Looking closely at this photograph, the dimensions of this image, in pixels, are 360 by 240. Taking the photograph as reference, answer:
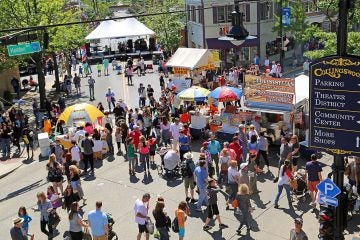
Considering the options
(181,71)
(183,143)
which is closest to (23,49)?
(183,143)

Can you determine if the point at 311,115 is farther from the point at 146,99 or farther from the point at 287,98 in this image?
the point at 146,99

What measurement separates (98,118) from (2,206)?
6269 millimetres

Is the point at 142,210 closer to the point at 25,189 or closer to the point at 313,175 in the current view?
the point at 313,175

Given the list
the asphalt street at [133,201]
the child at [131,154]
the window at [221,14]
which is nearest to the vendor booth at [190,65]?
the asphalt street at [133,201]

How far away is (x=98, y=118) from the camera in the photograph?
66.6ft

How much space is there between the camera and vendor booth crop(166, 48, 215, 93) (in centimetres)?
2712

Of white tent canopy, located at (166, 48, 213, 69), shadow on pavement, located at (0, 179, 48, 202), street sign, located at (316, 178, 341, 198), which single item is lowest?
shadow on pavement, located at (0, 179, 48, 202)

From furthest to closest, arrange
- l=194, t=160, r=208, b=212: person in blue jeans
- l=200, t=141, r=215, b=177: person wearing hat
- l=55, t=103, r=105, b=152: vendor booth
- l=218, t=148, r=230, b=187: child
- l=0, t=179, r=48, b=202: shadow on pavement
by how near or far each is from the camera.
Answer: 1. l=55, t=103, r=105, b=152: vendor booth
2. l=0, t=179, r=48, b=202: shadow on pavement
3. l=200, t=141, r=215, b=177: person wearing hat
4. l=218, t=148, r=230, b=187: child
5. l=194, t=160, r=208, b=212: person in blue jeans

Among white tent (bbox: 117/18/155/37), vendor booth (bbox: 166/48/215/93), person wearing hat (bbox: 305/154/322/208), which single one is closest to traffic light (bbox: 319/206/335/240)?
person wearing hat (bbox: 305/154/322/208)

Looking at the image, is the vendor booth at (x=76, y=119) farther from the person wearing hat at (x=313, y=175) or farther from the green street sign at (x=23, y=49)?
the person wearing hat at (x=313, y=175)

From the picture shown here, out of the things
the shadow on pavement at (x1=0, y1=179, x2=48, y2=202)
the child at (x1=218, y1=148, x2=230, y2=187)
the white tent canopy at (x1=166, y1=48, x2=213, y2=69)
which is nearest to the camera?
the child at (x1=218, y1=148, x2=230, y2=187)

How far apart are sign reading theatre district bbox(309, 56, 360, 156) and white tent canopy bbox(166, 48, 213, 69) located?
19.8 meters

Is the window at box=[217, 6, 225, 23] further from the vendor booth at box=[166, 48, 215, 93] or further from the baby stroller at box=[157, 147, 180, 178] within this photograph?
Result: the baby stroller at box=[157, 147, 180, 178]

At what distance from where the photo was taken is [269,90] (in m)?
17.9
